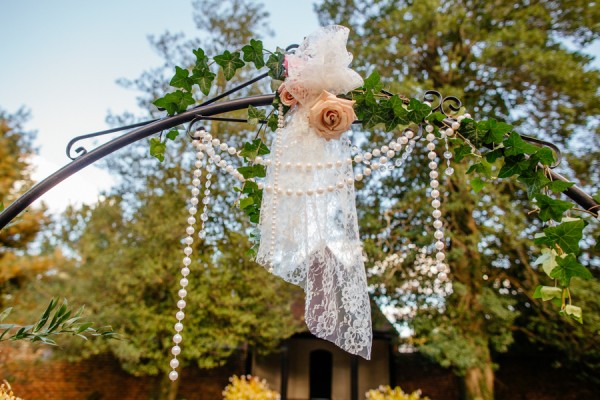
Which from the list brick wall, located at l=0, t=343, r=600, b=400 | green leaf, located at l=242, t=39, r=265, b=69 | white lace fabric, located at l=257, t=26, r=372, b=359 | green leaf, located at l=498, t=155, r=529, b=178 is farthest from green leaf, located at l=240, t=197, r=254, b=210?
brick wall, located at l=0, t=343, r=600, b=400

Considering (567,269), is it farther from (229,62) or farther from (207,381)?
(207,381)

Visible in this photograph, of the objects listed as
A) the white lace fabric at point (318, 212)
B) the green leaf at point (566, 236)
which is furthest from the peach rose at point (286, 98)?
the green leaf at point (566, 236)

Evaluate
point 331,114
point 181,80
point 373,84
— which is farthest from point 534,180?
point 181,80

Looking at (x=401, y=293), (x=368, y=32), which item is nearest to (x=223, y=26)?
(x=368, y=32)

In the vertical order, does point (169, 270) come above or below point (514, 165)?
above

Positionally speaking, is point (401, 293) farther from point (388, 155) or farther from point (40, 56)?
point (40, 56)

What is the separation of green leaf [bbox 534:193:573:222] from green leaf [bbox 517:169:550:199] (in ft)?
0.15

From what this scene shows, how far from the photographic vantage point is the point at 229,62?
69.9 inches

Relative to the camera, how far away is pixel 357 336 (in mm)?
1537

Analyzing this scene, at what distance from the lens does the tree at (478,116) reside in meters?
6.65

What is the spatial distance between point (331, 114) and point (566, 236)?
40.7 inches

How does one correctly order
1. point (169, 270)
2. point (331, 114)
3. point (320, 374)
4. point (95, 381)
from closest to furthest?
point (331, 114) → point (169, 270) → point (95, 381) → point (320, 374)

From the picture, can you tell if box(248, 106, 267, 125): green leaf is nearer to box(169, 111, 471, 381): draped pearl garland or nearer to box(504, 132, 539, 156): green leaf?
box(169, 111, 471, 381): draped pearl garland

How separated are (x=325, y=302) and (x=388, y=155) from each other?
651mm
